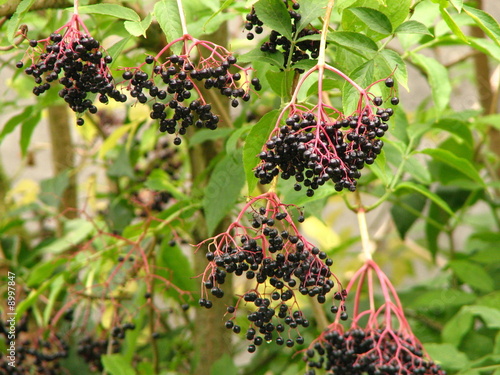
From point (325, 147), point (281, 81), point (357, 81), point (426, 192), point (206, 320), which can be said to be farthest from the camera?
point (206, 320)

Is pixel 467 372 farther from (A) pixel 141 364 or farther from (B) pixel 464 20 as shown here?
(A) pixel 141 364

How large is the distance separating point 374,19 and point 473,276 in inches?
38.6

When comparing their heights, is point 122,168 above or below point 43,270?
above

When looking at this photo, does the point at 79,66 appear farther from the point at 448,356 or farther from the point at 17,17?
the point at 448,356

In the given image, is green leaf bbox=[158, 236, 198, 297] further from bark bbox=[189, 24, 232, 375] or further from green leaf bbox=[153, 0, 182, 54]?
green leaf bbox=[153, 0, 182, 54]

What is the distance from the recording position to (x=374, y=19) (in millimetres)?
996

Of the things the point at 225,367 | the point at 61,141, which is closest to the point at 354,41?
the point at 225,367

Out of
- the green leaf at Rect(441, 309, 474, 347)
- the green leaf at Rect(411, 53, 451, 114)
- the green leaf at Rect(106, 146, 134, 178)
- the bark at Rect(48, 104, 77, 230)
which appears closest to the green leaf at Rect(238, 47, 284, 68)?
the green leaf at Rect(411, 53, 451, 114)

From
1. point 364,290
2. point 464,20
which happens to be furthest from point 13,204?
point 464,20

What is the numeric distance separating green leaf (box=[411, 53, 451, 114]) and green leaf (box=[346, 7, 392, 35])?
1.36ft

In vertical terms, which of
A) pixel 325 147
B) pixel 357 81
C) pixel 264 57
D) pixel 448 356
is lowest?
pixel 448 356

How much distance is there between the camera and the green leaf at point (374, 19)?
99cm

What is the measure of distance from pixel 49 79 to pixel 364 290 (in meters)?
1.50

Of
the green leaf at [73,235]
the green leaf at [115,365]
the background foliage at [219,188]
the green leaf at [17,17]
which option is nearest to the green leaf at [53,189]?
the background foliage at [219,188]
